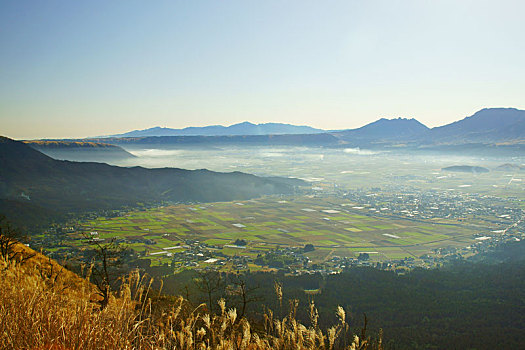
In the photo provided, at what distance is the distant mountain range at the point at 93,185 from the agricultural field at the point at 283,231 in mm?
18371

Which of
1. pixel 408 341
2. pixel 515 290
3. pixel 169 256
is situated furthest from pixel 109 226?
pixel 515 290

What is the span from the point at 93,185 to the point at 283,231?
91442 millimetres

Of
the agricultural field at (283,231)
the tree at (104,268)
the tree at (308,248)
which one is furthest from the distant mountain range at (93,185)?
the tree at (104,268)

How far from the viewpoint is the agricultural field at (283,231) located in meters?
73.4

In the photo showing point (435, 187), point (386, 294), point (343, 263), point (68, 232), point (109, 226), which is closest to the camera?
point (386, 294)

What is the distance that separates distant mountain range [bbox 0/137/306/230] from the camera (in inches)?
4467

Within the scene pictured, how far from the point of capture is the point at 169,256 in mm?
63438

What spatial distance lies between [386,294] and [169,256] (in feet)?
120

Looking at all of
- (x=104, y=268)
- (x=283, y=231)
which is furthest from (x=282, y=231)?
(x=104, y=268)

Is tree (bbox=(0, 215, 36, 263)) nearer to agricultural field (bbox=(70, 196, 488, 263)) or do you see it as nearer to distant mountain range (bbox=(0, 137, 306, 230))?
agricultural field (bbox=(70, 196, 488, 263))

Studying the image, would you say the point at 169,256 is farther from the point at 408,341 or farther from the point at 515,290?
the point at 515,290

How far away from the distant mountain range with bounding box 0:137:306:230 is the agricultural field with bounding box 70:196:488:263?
1837cm

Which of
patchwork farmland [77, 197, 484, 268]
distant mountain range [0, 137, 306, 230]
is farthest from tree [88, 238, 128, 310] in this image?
distant mountain range [0, 137, 306, 230]

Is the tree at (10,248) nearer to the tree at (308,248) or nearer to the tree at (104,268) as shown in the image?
the tree at (104,268)
